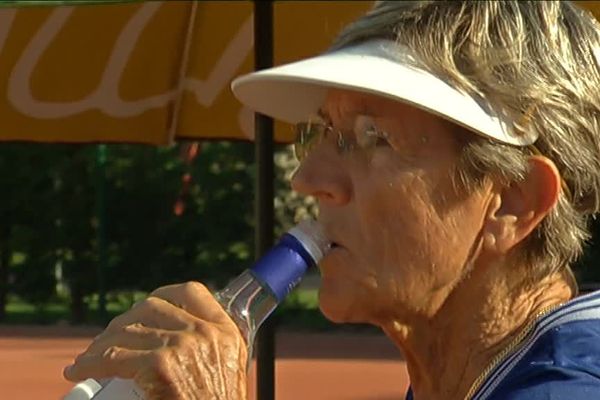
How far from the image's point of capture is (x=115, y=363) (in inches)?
51.2

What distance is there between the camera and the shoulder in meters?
1.38

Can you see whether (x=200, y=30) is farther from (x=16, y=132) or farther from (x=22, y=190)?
(x=22, y=190)

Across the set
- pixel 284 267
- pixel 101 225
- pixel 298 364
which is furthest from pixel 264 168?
pixel 101 225

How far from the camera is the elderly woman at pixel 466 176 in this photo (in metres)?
1.49

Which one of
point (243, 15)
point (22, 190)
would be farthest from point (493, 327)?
point (22, 190)

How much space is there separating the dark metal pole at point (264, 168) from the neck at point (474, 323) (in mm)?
1887

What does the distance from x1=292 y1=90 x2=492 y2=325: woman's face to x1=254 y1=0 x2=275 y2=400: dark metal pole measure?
77.4 inches

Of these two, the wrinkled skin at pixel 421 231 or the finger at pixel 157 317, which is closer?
the finger at pixel 157 317

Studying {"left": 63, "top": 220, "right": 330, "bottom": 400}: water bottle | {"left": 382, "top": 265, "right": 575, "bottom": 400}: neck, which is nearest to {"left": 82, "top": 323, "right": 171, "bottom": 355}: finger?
{"left": 63, "top": 220, "right": 330, "bottom": 400}: water bottle

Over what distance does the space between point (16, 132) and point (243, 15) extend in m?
0.77

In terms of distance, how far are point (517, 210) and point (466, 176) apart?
0.08m

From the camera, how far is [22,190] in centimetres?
1672

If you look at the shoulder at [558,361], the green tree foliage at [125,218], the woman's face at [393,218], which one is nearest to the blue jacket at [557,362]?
the shoulder at [558,361]

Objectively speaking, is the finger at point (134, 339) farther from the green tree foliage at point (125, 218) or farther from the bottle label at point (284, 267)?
the green tree foliage at point (125, 218)
